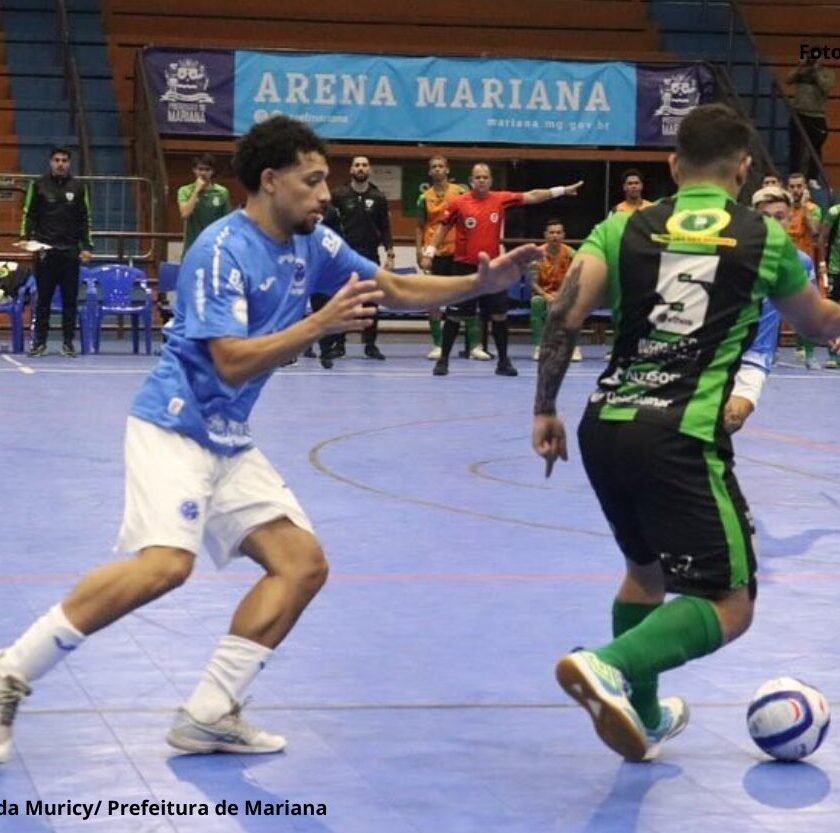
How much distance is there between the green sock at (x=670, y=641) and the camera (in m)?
5.29

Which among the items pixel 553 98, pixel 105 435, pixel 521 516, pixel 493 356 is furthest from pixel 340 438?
pixel 553 98

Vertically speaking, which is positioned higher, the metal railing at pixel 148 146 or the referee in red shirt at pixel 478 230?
the metal railing at pixel 148 146

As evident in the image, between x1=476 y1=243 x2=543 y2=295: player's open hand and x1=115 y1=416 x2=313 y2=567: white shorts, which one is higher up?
x1=476 y1=243 x2=543 y2=295: player's open hand

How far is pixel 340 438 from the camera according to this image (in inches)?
543

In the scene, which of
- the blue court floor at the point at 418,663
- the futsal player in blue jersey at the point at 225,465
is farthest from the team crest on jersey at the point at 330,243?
the blue court floor at the point at 418,663

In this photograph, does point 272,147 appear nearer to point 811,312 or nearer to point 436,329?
point 811,312

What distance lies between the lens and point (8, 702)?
213 inches

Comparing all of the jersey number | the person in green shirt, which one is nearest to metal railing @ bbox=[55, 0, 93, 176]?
the person in green shirt

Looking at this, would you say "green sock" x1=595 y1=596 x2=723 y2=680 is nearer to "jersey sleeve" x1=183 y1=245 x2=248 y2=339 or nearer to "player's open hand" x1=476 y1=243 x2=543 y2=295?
"player's open hand" x1=476 y1=243 x2=543 y2=295

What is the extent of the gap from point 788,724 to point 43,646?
6.93ft

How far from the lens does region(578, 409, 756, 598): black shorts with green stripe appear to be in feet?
17.3

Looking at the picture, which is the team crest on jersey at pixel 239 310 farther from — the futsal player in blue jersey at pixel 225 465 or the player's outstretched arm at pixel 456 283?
the player's outstretched arm at pixel 456 283

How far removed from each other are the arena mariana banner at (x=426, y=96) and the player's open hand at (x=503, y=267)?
62.8ft

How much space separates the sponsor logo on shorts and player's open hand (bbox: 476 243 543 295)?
3.53 ft
